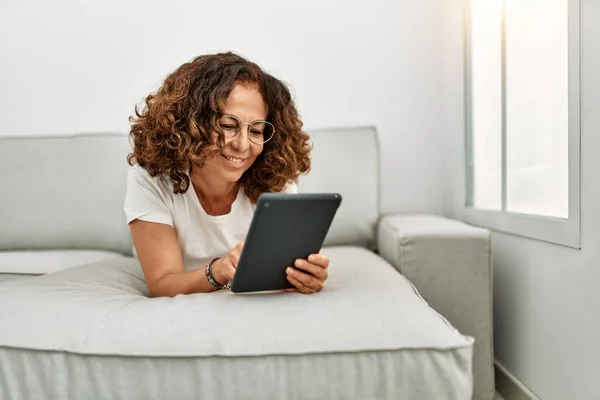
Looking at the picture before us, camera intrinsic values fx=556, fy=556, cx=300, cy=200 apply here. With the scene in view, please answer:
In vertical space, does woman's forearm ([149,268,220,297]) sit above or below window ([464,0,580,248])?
below

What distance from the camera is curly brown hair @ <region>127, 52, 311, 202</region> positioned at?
134 cm

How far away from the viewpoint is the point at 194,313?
3.56 ft

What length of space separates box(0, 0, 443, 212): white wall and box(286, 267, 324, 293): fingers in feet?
4.64

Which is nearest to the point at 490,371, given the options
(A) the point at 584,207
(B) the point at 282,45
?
(A) the point at 584,207

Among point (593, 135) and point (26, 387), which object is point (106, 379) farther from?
point (593, 135)

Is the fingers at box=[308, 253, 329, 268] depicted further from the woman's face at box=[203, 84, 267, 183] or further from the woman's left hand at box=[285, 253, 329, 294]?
the woman's face at box=[203, 84, 267, 183]

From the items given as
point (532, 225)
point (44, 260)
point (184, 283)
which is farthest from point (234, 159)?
point (44, 260)

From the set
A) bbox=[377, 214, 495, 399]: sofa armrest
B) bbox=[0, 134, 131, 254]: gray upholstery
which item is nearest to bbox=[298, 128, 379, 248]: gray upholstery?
bbox=[377, 214, 495, 399]: sofa armrest

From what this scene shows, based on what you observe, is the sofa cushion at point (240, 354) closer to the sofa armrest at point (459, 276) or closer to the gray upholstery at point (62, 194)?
the sofa armrest at point (459, 276)

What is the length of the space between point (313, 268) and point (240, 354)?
0.89 ft

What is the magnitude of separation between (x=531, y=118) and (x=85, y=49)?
1.94 meters

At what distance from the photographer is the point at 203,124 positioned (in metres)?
1.36

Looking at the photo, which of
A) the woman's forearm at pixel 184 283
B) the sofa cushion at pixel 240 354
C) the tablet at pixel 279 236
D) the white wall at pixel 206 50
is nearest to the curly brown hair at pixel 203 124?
the woman's forearm at pixel 184 283

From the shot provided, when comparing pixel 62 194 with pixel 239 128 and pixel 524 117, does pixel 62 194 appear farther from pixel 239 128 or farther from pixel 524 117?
pixel 524 117
